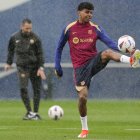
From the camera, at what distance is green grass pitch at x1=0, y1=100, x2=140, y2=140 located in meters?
14.1

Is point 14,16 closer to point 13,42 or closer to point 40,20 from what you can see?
point 40,20

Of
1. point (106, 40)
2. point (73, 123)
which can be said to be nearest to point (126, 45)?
point (106, 40)

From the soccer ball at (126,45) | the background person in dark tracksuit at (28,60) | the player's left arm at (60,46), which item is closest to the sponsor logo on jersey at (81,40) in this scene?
the player's left arm at (60,46)

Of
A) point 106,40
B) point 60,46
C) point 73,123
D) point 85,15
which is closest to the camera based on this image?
point 85,15

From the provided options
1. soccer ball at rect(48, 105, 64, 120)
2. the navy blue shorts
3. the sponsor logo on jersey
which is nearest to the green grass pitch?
soccer ball at rect(48, 105, 64, 120)

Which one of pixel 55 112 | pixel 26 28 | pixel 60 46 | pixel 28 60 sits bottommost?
pixel 55 112

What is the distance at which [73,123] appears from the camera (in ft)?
56.6

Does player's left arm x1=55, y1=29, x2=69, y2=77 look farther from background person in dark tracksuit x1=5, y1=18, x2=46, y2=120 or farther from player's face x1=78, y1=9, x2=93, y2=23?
background person in dark tracksuit x1=5, y1=18, x2=46, y2=120

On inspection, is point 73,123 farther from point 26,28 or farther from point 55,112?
point 26,28

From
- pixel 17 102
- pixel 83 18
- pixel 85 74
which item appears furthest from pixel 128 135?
pixel 17 102

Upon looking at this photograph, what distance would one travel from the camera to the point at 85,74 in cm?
1401

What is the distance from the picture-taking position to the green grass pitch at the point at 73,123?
14.1 m

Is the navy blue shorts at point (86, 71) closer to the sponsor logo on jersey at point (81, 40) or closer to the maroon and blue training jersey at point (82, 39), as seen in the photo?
the maroon and blue training jersey at point (82, 39)

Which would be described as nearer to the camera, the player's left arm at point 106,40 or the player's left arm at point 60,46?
the player's left arm at point 106,40
